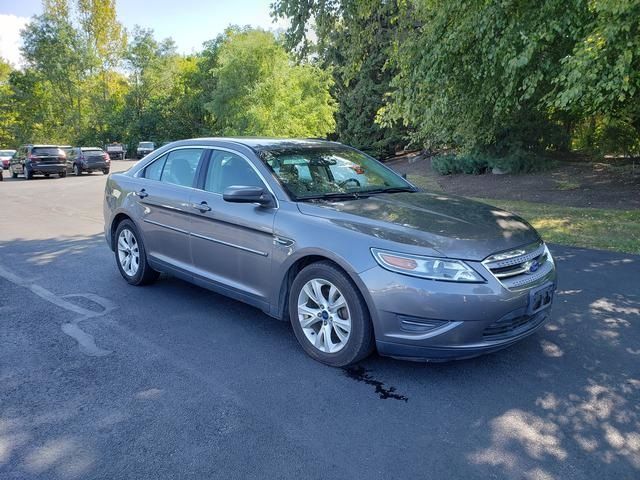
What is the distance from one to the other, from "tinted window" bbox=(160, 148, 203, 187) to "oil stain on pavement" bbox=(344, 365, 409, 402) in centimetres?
251

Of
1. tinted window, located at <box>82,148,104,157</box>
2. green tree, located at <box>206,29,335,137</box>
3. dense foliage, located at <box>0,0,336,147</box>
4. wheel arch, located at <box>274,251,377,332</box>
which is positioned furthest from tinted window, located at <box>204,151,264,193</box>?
dense foliage, located at <box>0,0,336,147</box>

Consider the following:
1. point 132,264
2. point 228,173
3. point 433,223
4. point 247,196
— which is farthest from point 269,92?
point 433,223

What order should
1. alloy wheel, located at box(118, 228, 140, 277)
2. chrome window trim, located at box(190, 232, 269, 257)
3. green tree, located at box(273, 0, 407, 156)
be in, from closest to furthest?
chrome window trim, located at box(190, 232, 269, 257) < alloy wheel, located at box(118, 228, 140, 277) < green tree, located at box(273, 0, 407, 156)

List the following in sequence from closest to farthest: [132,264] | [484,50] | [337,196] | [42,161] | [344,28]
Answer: [337,196] → [132,264] → [484,50] → [344,28] → [42,161]

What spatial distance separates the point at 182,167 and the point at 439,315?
3185 millimetres

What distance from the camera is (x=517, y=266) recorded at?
11.8 ft

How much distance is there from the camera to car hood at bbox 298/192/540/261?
3463 millimetres

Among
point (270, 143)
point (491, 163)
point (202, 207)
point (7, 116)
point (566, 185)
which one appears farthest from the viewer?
point (7, 116)

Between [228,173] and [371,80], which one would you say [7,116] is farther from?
[228,173]

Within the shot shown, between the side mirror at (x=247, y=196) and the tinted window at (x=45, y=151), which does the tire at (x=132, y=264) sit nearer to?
the side mirror at (x=247, y=196)

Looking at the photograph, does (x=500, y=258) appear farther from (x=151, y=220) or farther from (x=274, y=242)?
(x=151, y=220)

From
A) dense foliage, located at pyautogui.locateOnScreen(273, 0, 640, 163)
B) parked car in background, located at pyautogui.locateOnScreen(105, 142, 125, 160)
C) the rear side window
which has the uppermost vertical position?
dense foliage, located at pyautogui.locateOnScreen(273, 0, 640, 163)

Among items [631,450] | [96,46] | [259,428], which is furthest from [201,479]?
[96,46]

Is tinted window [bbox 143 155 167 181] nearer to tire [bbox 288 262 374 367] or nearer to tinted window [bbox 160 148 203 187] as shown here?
tinted window [bbox 160 148 203 187]
